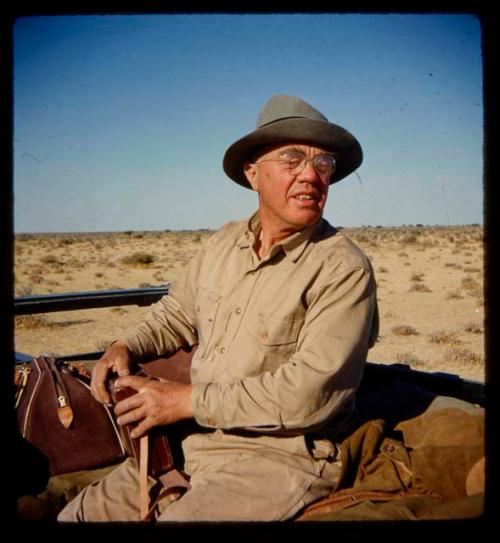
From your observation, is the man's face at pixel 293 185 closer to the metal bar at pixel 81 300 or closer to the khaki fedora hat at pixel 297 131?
the khaki fedora hat at pixel 297 131

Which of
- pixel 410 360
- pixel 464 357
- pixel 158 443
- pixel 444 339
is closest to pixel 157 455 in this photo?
pixel 158 443

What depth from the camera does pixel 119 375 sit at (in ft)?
8.78

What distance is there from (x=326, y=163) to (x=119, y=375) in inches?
54.1

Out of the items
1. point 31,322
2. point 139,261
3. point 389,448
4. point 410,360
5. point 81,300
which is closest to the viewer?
point 389,448

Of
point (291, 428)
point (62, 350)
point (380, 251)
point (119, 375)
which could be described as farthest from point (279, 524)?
point (380, 251)

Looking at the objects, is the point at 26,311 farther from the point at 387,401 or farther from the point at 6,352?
the point at 387,401

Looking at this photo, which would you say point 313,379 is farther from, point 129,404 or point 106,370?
point 106,370

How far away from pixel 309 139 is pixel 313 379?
44.0 inches

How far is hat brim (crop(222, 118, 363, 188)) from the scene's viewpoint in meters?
2.60

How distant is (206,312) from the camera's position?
8.91 feet

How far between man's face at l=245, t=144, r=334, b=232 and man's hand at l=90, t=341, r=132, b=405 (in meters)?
0.95

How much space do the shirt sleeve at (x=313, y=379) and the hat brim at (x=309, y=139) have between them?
686 millimetres

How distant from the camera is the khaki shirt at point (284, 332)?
2.14m

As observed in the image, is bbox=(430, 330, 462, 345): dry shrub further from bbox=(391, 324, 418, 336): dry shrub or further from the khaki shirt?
the khaki shirt
